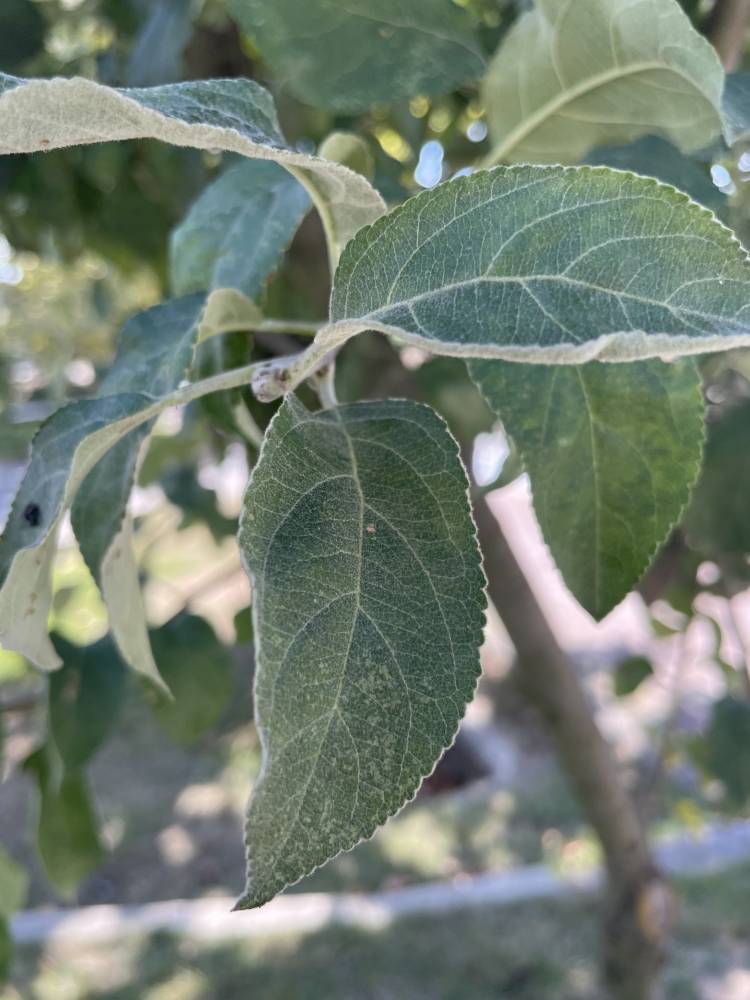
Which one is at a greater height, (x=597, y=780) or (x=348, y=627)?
(x=348, y=627)

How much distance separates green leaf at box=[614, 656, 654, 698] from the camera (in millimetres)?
1239

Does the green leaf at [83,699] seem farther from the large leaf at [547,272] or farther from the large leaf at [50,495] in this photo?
the large leaf at [547,272]

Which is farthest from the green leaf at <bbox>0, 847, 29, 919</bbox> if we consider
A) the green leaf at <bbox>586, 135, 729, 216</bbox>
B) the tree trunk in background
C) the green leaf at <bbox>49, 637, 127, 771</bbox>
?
the green leaf at <bbox>586, 135, 729, 216</bbox>

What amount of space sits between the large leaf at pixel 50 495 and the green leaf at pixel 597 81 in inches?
9.5

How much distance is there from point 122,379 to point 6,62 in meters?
0.60

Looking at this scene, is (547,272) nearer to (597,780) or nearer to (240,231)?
(240,231)

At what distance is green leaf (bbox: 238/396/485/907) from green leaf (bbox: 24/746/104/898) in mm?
658

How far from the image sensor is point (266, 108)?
0.34m

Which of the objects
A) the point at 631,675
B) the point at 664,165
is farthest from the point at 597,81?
the point at 631,675

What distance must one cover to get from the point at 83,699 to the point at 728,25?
678 millimetres

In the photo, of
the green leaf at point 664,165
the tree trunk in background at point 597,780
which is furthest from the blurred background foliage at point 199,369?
the tree trunk in background at point 597,780

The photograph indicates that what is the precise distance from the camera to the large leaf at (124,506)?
0.39 metres

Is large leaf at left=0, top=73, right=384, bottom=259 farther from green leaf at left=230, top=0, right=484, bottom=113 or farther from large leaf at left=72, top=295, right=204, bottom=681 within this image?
green leaf at left=230, top=0, right=484, bottom=113

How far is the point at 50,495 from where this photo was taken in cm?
35
